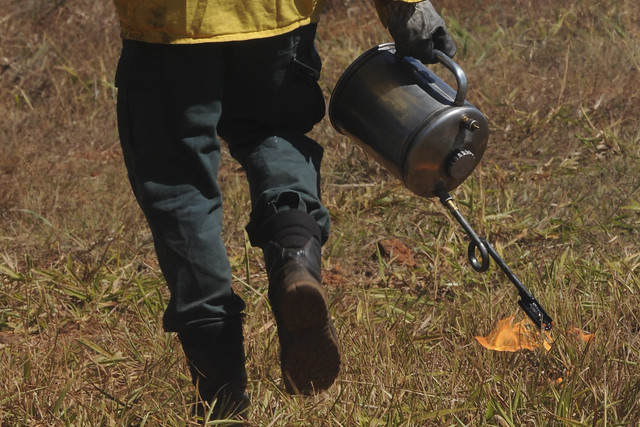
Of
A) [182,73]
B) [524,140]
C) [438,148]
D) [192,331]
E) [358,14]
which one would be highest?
[182,73]

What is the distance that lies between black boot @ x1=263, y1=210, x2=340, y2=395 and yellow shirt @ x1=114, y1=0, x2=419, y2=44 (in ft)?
1.29

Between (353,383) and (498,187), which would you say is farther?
(498,187)

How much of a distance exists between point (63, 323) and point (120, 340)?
0.30m

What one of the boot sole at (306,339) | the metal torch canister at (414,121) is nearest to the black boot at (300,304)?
the boot sole at (306,339)

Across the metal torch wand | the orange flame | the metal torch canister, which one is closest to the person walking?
the metal torch canister

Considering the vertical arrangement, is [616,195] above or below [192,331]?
below

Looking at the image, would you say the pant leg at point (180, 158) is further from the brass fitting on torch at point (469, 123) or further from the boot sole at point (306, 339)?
the brass fitting on torch at point (469, 123)

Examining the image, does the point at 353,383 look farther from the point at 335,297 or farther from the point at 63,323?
the point at 63,323

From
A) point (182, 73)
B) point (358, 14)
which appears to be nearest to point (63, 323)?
point (182, 73)

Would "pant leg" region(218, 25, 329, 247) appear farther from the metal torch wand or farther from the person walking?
the metal torch wand

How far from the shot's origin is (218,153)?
2.35 m

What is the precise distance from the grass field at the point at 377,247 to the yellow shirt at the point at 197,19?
824mm

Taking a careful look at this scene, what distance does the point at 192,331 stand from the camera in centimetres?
238

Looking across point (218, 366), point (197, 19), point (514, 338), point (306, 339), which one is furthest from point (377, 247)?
point (197, 19)
